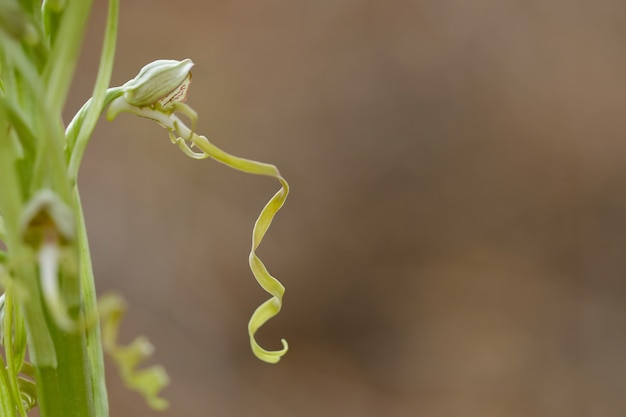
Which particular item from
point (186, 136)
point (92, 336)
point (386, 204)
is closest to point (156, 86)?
point (186, 136)

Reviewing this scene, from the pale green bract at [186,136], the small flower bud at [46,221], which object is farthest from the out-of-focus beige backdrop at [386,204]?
the small flower bud at [46,221]

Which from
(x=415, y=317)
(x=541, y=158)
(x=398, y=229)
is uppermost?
(x=541, y=158)

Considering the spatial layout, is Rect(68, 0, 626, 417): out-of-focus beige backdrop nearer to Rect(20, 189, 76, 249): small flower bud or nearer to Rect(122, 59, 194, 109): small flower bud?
Rect(122, 59, 194, 109): small flower bud

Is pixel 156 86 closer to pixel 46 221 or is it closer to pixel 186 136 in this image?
pixel 186 136

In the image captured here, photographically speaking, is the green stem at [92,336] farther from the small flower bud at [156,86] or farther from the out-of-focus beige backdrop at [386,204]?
the out-of-focus beige backdrop at [386,204]

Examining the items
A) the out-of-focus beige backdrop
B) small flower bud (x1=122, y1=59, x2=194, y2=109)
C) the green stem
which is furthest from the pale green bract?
the out-of-focus beige backdrop

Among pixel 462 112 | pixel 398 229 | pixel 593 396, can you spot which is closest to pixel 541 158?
pixel 462 112

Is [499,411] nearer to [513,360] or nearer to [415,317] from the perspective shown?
[513,360]

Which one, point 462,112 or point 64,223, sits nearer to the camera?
point 64,223
